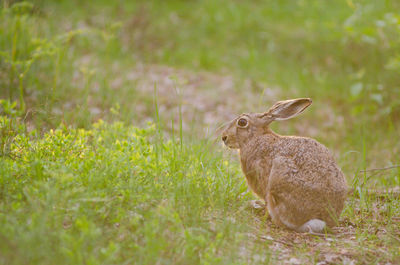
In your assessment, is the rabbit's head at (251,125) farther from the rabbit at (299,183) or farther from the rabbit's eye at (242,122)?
the rabbit at (299,183)

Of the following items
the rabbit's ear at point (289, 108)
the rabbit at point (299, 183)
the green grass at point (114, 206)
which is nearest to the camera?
the green grass at point (114, 206)

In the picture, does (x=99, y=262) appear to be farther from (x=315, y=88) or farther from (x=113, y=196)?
(x=315, y=88)

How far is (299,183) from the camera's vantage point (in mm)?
4316

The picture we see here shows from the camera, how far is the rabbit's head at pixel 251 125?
5000mm

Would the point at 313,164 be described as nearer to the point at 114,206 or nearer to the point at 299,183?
the point at 299,183

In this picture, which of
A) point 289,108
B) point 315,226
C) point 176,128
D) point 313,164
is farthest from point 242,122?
point 176,128

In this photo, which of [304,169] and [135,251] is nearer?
[135,251]

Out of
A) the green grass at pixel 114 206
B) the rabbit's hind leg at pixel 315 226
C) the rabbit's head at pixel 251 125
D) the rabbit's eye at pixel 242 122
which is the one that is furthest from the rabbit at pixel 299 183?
the rabbit's eye at pixel 242 122

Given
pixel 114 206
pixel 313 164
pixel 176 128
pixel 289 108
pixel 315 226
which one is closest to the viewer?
pixel 114 206

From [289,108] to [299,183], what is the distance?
992 mm

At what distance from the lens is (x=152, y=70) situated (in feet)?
33.5

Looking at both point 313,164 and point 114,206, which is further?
point 313,164

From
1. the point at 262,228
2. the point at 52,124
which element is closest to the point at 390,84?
the point at 262,228

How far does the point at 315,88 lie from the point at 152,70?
372cm
